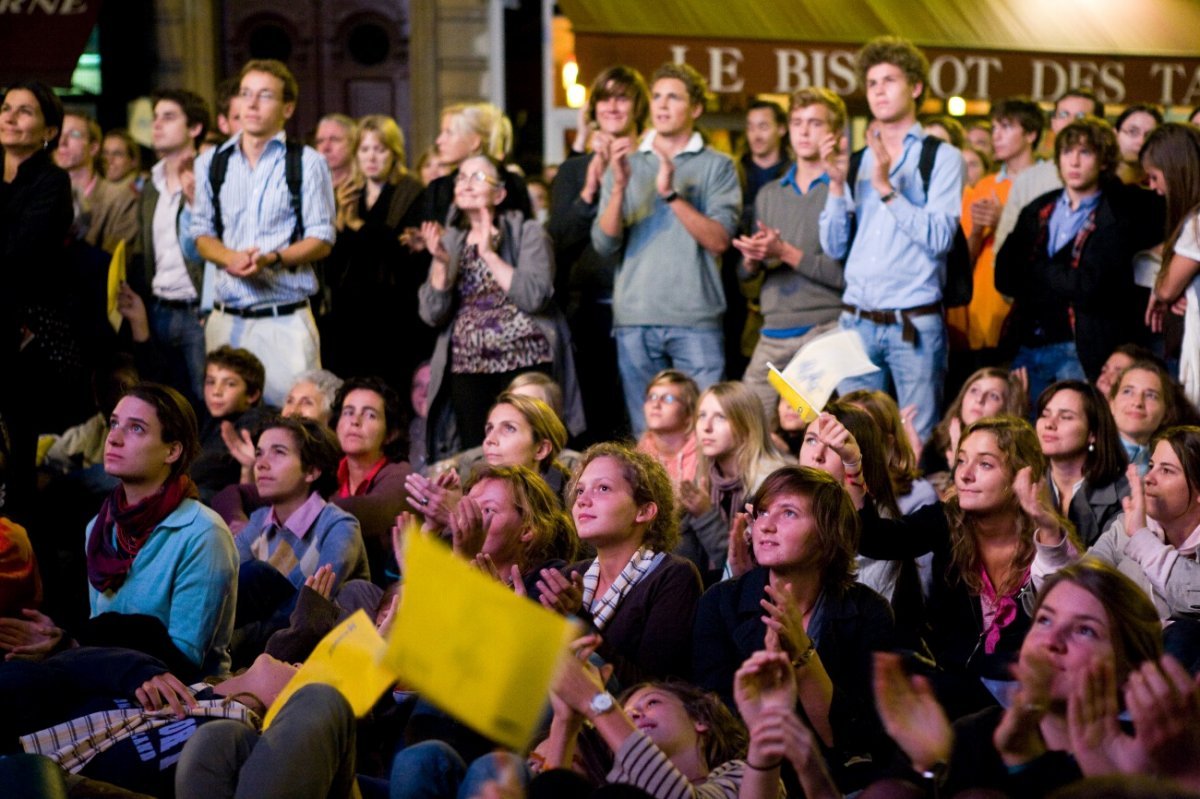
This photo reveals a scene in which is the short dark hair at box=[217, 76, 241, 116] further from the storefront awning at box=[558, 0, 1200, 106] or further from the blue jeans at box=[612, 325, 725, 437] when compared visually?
the blue jeans at box=[612, 325, 725, 437]

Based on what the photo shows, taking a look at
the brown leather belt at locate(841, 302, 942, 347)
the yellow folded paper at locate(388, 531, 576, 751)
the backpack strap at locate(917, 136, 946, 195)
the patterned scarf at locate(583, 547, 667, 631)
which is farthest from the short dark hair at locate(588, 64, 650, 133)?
the yellow folded paper at locate(388, 531, 576, 751)

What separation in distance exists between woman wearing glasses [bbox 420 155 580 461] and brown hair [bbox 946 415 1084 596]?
2414mm

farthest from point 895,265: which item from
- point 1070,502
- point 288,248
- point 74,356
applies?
point 74,356

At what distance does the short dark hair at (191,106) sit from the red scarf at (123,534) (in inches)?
139

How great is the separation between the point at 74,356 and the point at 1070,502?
382cm

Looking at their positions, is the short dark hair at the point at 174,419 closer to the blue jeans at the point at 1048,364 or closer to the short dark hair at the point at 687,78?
the short dark hair at the point at 687,78

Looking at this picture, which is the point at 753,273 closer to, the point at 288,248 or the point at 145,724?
the point at 288,248

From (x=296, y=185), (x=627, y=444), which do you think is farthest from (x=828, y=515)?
(x=296, y=185)

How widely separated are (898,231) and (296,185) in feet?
8.14

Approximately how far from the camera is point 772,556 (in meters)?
3.99

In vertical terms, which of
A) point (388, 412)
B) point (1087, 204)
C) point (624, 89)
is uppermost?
point (624, 89)

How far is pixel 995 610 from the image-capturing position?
4.40 m

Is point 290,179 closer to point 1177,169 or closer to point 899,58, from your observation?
point 899,58

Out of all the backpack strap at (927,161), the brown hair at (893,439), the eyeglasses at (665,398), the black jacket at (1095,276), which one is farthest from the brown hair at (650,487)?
the black jacket at (1095,276)
